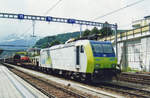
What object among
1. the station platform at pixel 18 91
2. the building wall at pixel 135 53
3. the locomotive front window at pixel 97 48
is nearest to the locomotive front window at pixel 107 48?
the locomotive front window at pixel 97 48

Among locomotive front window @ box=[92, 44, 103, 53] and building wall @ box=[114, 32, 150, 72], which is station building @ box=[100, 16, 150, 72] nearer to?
building wall @ box=[114, 32, 150, 72]

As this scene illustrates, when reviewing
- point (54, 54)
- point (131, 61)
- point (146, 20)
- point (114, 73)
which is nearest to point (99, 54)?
point (114, 73)

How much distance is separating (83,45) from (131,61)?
1604 centimetres

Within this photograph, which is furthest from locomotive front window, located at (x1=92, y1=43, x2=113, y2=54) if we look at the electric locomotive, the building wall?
the building wall

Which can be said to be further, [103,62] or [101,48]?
[101,48]

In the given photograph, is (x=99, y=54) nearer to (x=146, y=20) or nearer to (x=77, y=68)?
(x=77, y=68)

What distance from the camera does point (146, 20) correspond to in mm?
55125

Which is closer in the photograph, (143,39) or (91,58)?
(91,58)

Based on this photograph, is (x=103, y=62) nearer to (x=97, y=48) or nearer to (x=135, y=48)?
(x=97, y=48)

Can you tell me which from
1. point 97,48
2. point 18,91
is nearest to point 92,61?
point 97,48

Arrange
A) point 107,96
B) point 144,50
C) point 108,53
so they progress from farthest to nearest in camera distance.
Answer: point 144,50, point 108,53, point 107,96

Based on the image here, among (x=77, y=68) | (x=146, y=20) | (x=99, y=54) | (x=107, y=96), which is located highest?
(x=146, y=20)

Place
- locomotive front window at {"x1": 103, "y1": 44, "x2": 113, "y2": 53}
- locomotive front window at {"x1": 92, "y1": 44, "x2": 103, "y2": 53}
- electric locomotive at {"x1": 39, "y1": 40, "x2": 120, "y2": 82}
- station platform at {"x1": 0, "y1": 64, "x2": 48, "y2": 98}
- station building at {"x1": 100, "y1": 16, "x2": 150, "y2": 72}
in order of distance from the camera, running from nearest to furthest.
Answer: station platform at {"x1": 0, "y1": 64, "x2": 48, "y2": 98} < electric locomotive at {"x1": 39, "y1": 40, "x2": 120, "y2": 82} < locomotive front window at {"x1": 92, "y1": 44, "x2": 103, "y2": 53} < locomotive front window at {"x1": 103, "y1": 44, "x2": 113, "y2": 53} < station building at {"x1": 100, "y1": 16, "x2": 150, "y2": 72}

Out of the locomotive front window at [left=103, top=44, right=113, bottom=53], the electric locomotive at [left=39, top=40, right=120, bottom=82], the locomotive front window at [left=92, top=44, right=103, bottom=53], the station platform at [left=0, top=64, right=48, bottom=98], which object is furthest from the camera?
the locomotive front window at [left=103, top=44, right=113, bottom=53]
